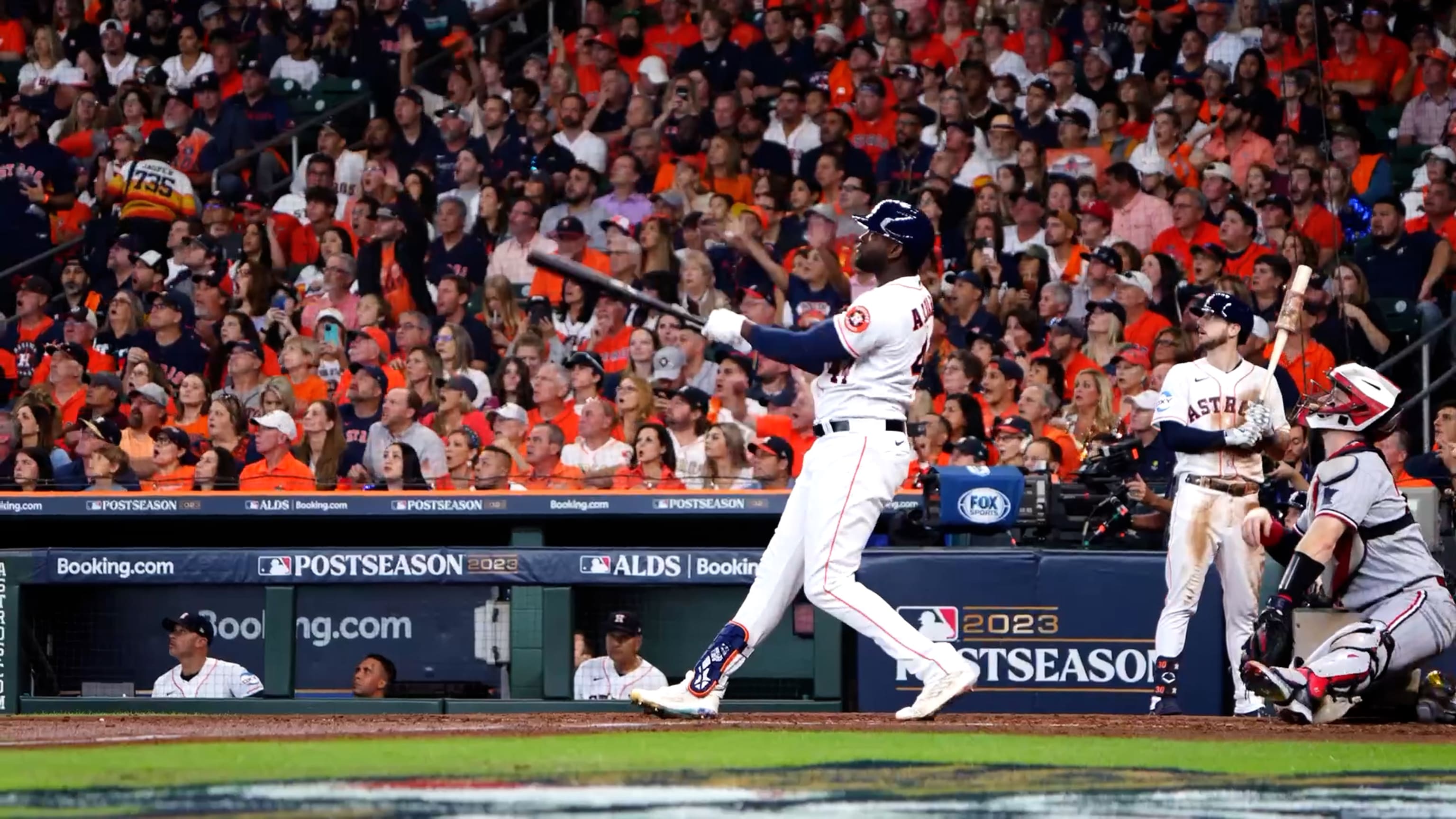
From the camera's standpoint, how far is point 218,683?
9672mm

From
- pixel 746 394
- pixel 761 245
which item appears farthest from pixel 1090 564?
pixel 761 245

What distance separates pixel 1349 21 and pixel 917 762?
33.2 ft

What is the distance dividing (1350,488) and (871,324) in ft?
6.66

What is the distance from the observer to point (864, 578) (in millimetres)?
9328

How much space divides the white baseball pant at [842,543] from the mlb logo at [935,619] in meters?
2.37

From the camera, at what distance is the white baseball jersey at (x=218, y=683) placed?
31.7 ft

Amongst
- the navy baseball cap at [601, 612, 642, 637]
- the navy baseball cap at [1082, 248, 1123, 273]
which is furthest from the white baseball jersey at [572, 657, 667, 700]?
the navy baseball cap at [1082, 248, 1123, 273]

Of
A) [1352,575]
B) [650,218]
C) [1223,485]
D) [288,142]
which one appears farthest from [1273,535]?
[288,142]

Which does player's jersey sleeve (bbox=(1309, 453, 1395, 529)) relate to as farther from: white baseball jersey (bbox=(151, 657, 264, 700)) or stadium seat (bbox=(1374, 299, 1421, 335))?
white baseball jersey (bbox=(151, 657, 264, 700))

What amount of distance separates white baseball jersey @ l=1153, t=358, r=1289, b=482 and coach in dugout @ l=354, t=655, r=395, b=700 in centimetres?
378

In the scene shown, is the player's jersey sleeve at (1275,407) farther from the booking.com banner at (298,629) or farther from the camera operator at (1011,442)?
the booking.com banner at (298,629)

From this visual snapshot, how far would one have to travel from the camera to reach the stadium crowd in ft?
37.5

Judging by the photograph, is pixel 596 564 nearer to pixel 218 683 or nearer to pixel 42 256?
pixel 218 683

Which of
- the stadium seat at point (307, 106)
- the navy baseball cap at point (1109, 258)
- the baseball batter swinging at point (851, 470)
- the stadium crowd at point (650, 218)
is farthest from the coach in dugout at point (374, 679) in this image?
the stadium seat at point (307, 106)
